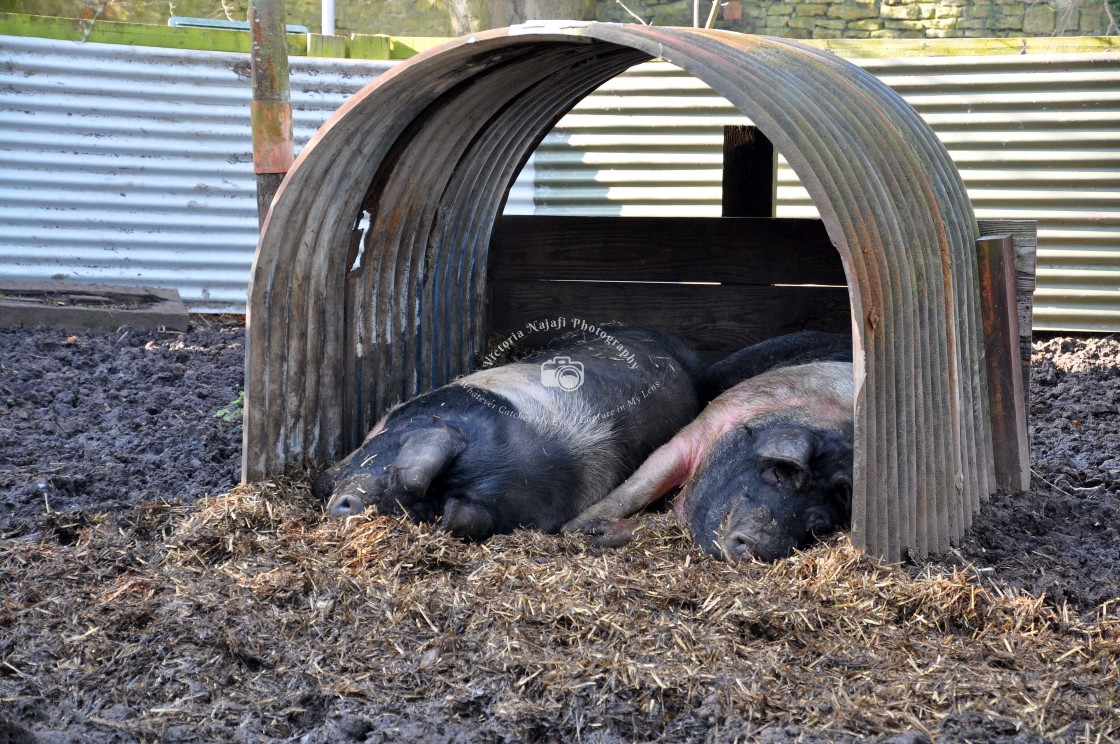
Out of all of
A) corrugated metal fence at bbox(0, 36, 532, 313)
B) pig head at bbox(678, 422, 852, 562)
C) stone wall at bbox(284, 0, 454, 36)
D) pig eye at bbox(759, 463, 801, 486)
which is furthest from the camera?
stone wall at bbox(284, 0, 454, 36)

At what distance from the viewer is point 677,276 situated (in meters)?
5.41

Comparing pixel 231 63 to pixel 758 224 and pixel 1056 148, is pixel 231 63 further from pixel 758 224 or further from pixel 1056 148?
pixel 1056 148

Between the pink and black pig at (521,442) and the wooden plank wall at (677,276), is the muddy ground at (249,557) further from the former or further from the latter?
the wooden plank wall at (677,276)

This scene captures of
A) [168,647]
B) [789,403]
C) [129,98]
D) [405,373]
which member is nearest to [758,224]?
[789,403]

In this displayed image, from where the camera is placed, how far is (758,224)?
17.2 ft

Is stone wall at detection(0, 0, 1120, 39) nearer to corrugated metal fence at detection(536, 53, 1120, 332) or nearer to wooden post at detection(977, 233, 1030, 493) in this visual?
corrugated metal fence at detection(536, 53, 1120, 332)

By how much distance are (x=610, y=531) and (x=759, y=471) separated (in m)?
0.55

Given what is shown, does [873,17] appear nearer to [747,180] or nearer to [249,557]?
[747,180]

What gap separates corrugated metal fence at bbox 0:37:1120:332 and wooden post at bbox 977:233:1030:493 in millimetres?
3108

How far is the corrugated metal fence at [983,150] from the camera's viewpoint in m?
6.70

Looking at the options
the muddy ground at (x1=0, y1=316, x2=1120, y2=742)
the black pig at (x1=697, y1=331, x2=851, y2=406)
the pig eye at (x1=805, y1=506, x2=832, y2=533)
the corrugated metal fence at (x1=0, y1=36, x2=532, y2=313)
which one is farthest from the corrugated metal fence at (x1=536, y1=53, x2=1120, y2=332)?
the pig eye at (x1=805, y1=506, x2=832, y2=533)

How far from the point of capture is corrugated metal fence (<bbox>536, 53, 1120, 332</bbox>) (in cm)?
670

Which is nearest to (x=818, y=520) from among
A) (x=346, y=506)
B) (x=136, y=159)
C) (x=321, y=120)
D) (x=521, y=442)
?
(x=521, y=442)

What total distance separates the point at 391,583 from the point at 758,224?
111 inches
